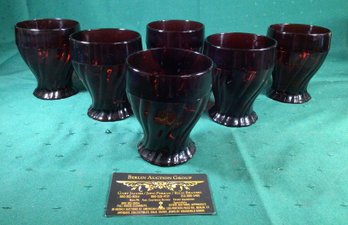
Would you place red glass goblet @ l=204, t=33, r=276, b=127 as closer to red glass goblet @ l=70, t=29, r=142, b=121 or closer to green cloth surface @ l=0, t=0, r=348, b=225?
green cloth surface @ l=0, t=0, r=348, b=225

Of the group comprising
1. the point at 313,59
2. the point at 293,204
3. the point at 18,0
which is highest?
the point at 18,0

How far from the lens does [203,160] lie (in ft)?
2.19

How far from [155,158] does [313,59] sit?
1.45 ft

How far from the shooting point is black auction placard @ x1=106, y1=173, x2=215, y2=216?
1.76 ft

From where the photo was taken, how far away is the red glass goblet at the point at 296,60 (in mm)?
829

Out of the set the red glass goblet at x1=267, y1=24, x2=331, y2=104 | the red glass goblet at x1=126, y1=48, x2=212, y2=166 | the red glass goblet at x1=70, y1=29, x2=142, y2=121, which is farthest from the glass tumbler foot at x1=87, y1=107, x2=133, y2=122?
the red glass goblet at x1=267, y1=24, x2=331, y2=104

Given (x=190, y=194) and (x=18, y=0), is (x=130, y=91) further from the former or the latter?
(x=18, y=0)

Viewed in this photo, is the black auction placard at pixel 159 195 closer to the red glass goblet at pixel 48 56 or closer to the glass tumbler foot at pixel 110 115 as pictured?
the glass tumbler foot at pixel 110 115

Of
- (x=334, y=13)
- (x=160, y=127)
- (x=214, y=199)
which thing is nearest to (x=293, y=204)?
(x=214, y=199)

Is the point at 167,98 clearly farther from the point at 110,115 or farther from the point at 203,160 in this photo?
the point at 110,115


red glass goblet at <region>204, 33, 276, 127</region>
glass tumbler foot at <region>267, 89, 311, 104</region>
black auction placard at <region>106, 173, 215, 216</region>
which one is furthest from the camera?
glass tumbler foot at <region>267, 89, 311, 104</region>

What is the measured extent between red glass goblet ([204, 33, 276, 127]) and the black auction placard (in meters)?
0.21

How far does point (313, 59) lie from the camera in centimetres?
84

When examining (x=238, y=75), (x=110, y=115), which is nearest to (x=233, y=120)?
(x=238, y=75)
